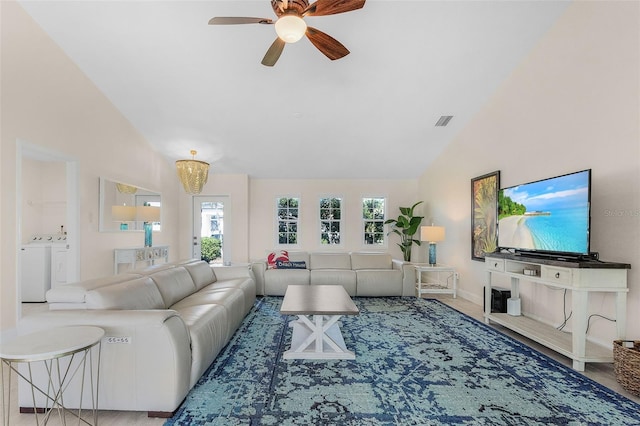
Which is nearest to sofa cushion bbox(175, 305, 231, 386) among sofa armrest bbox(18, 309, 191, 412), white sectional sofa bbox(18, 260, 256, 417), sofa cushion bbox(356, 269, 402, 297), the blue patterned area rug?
white sectional sofa bbox(18, 260, 256, 417)

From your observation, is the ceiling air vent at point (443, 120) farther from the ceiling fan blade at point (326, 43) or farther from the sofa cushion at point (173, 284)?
the sofa cushion at point (173, 284)

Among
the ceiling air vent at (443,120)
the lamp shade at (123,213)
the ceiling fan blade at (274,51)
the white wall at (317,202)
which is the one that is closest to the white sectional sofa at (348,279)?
the white wall at (317,202)

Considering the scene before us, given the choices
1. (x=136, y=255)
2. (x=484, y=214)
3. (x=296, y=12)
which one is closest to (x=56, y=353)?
(x=296, y=12)

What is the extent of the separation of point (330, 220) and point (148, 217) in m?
3.65

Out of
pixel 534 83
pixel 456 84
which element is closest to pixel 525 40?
pixel 534 83

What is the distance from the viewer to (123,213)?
5.06 meters

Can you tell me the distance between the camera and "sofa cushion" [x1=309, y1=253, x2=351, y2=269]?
580 cm

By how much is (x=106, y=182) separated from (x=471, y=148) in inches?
223

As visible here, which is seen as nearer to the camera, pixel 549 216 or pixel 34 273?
pixel 549 216

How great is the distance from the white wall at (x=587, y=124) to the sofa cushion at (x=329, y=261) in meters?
2.86

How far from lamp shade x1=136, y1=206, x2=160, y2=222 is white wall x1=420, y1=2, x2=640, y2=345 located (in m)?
5.53

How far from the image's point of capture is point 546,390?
2256 mm

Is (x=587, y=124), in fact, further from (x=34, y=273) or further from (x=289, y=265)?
(x=34, y=273)

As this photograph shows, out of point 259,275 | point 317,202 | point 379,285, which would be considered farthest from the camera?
point 317,202
